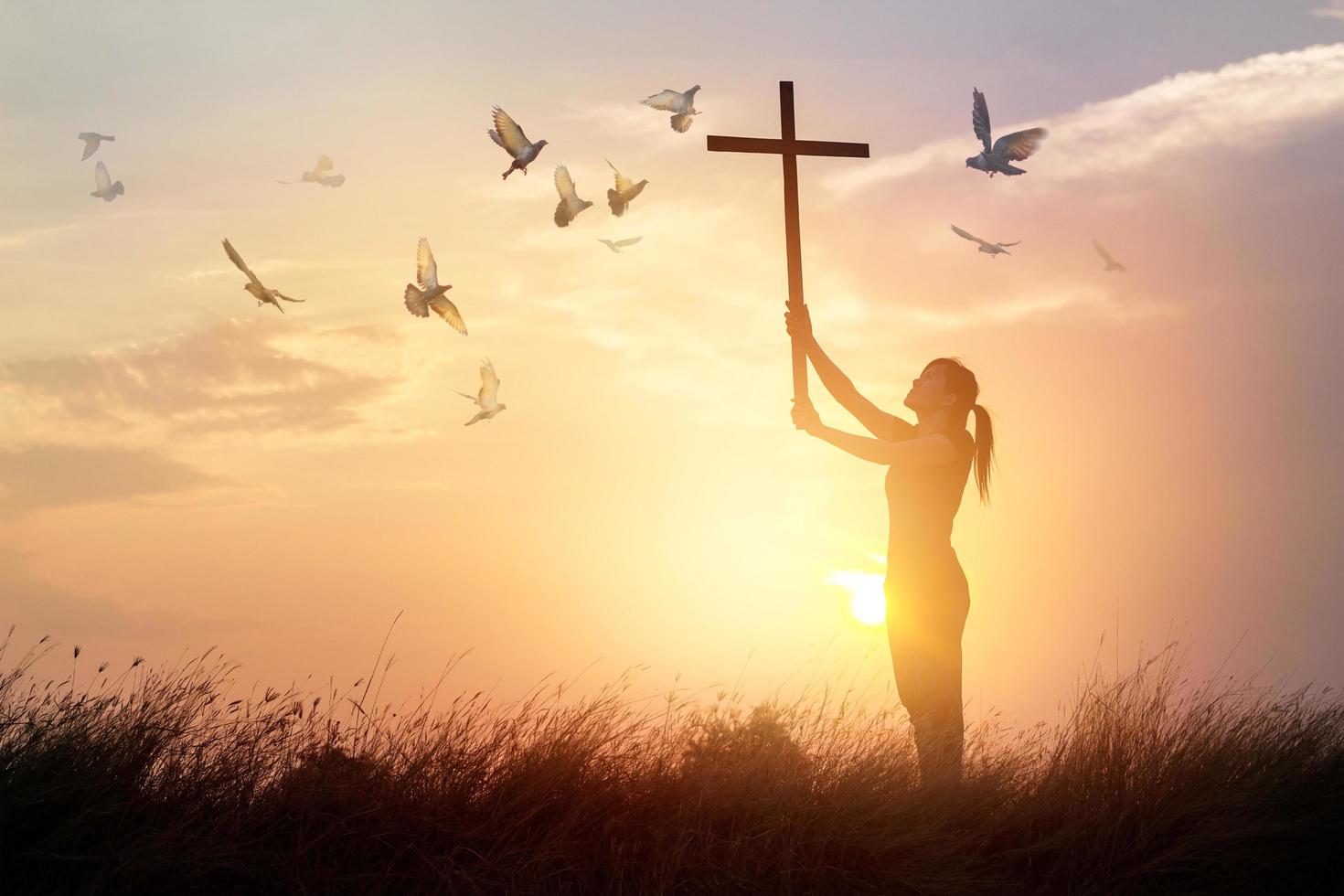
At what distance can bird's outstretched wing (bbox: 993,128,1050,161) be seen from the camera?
30.6 feet

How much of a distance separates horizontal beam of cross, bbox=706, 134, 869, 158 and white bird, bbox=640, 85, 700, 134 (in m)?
0.22

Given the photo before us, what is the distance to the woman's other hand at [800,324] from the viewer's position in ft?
29.0

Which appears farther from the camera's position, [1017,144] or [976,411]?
[1017,144]

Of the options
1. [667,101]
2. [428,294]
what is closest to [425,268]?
[428,294]

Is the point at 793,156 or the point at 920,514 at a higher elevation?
the point at 793,156

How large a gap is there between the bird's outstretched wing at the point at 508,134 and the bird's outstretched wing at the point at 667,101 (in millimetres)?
945

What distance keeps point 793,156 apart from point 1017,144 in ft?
5.25

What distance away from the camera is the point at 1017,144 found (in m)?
9.32

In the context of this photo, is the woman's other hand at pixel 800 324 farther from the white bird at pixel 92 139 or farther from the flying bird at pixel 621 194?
the white bird at pixel 92 139

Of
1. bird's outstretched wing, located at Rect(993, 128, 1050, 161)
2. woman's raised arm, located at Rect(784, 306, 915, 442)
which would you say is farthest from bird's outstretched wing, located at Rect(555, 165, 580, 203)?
bird's outstretched wing, located at Rect(993, 128, 1050, 161)

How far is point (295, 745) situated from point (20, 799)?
4.29 feet

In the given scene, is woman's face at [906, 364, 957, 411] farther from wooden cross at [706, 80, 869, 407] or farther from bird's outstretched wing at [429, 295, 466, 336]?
bird's outstretched wing at [429, 295, 466, 336]

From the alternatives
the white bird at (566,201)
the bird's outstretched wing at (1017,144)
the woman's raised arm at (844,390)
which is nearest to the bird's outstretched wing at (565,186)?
the white bird at (566,201)

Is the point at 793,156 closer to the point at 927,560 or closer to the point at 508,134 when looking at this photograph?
the point at 508,134
